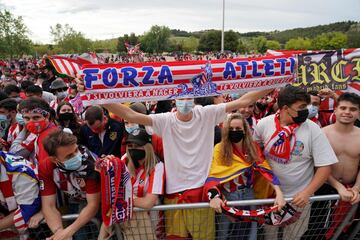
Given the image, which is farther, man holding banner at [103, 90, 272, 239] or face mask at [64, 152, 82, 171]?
man holding banner at [103, 90, 272, 239]

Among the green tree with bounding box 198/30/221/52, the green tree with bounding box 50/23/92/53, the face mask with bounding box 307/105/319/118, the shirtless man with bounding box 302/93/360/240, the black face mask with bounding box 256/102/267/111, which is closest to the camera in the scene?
the shirtless man with bounding box 302/93/360/240

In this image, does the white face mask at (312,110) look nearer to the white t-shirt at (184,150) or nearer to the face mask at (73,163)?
the white t-shirt at (184,150)

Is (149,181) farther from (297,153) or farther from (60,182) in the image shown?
(297,153)

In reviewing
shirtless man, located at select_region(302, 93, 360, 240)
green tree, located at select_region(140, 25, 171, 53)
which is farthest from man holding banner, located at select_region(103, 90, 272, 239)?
green tree, located at select_region(140, 25, 171, 53)

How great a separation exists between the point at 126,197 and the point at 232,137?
1.13 metres

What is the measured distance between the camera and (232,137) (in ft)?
10.3

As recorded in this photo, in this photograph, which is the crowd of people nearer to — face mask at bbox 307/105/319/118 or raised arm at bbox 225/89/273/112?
raised arm at bbox 225/89/273/112

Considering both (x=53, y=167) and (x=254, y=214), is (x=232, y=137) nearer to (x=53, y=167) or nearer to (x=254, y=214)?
(x=254, y=214)

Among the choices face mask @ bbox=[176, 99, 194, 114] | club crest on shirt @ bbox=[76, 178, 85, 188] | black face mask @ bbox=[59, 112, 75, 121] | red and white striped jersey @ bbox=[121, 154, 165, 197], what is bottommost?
red and white striped jersey @ bbox=[121, 154, 165, 197]

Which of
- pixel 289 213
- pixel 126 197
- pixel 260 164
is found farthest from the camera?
pixel 260 164

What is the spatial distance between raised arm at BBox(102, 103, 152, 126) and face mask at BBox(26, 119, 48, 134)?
3.40 ft

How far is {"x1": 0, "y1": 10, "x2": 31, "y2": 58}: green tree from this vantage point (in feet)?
120

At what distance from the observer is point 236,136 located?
10.3ft

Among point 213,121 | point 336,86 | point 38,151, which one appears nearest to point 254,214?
point 213,121
